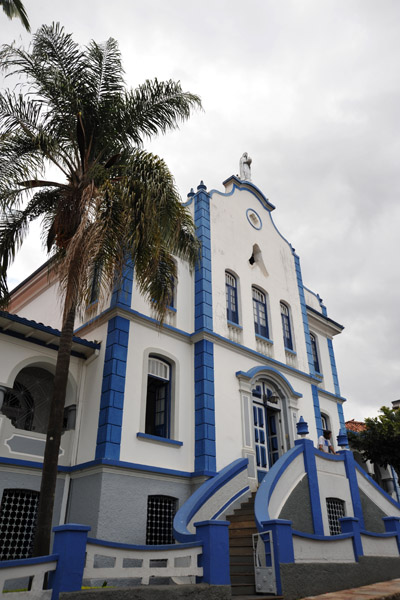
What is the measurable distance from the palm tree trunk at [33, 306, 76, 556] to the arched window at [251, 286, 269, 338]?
27.9 ft

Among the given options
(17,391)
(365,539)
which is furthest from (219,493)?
(17,391)

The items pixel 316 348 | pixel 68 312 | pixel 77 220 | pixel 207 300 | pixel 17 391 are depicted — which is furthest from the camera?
pixel 316 348

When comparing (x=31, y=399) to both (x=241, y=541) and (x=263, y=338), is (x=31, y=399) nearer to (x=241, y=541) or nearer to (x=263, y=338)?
(x=241, y=541)

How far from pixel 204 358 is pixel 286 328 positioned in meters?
5.46

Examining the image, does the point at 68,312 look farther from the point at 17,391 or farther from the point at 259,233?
the point at 259,233

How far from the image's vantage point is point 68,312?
30.4ft

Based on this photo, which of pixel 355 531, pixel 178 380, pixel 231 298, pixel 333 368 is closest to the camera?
pixel 355 531

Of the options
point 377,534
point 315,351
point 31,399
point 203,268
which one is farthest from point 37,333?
Result: point 315,351

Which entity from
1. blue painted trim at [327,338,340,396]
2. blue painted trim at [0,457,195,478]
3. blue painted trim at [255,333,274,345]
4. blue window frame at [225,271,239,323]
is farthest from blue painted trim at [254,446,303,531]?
blue painted trim at [327,338,340,396]

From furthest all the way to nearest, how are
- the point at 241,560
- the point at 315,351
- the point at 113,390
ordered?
the point at 315,351
the point at 113,390
the point at 241,560

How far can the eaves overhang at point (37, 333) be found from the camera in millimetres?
11125

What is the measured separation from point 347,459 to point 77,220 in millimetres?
9431

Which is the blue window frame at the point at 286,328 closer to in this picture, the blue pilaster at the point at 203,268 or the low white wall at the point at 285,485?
the blue pilaster at the point at 203,268

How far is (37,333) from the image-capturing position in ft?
38.3
